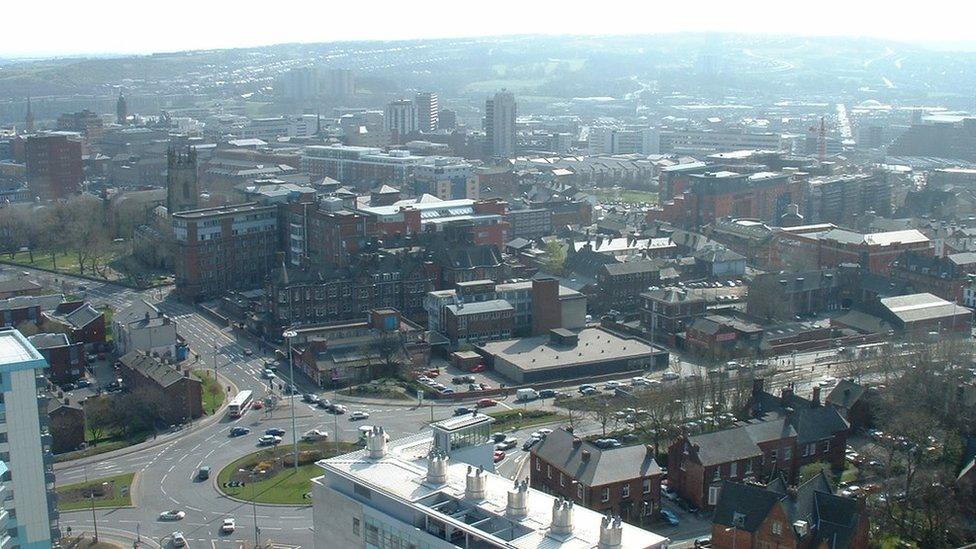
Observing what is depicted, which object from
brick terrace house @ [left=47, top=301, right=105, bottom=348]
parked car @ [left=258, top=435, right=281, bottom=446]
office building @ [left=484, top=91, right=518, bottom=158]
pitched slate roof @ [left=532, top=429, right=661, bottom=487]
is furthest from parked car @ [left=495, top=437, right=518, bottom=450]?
office building @ [left=484, top=91, right=518, bottom=158]

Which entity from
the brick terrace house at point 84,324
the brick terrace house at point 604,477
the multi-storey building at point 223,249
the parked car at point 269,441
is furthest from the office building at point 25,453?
the multi-storey building at point 223,249

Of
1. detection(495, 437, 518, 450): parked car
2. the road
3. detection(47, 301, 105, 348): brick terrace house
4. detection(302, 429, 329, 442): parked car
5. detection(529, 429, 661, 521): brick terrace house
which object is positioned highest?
detection(529, 429, 661, 521): brick terrace house

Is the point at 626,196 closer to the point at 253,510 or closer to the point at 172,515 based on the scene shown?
the point at 253,510

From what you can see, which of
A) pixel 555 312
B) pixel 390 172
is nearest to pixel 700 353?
pixel 555 312

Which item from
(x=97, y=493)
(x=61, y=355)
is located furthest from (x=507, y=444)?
(x=61, y=355)

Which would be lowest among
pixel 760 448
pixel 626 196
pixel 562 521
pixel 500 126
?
pixel 626 196

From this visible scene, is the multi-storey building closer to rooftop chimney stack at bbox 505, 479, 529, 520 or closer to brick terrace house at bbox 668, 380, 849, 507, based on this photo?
brick terrace house at bbox 668, 380, 849, 507

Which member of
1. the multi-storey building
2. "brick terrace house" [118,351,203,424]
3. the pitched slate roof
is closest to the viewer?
the pitched slate roof
